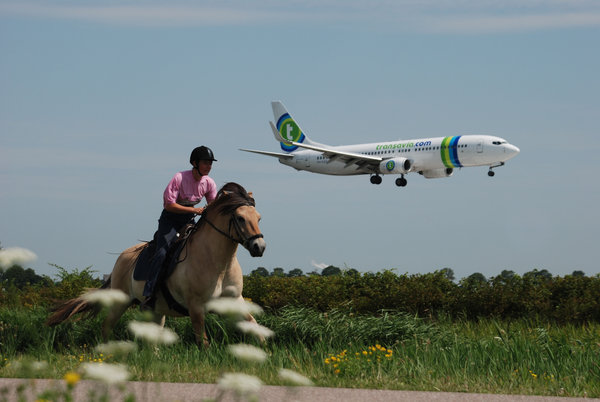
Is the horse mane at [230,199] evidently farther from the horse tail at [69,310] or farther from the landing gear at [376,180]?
the landing gear at [376,180]

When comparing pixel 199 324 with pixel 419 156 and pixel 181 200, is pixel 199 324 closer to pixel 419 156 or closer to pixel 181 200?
pixel 181 200

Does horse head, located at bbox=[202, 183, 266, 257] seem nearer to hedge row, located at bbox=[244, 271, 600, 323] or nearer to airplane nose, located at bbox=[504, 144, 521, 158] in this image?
hedge row, located at bbox=[244, 271, 600, 323]

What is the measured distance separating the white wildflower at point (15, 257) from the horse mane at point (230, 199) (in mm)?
3370

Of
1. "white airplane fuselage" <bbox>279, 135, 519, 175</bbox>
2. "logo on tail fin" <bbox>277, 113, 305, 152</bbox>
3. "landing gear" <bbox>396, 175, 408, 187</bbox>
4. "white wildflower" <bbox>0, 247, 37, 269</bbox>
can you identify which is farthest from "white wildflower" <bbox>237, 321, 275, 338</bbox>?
"logo on tail fin" <bbox>277, 113, 305, 152</bbox>

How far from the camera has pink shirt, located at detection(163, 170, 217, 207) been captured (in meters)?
8.47

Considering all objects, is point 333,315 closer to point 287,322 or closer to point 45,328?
point 287,322

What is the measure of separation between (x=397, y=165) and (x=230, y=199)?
35.8 meters

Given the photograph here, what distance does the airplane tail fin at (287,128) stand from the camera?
2467 inches

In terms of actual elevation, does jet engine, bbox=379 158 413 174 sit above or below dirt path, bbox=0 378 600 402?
above

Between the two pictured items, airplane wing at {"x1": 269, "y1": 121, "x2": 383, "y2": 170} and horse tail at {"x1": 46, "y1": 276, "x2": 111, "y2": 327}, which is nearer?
horse tail at {"x1": 46, "y1": 276, "x2": 111, "y2": 327}

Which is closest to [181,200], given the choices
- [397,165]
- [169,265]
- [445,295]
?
[169,265]

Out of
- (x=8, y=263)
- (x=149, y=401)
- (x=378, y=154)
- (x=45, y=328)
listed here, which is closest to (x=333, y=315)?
(x=45, y=328)

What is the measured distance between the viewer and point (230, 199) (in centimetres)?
799

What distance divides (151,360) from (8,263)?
261cm
